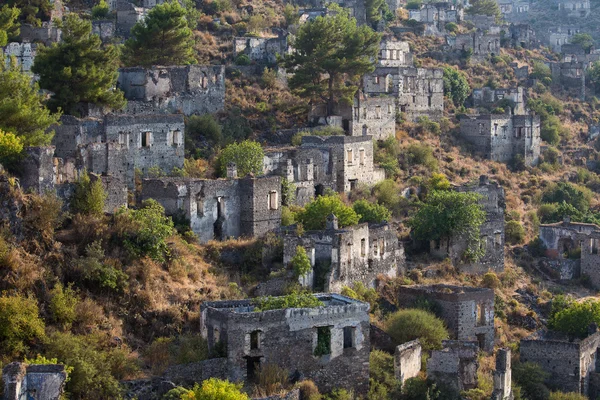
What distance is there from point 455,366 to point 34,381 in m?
12.3

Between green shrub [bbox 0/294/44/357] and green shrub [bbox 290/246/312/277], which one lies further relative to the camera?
green shrub [bbox 290/246/312/277]

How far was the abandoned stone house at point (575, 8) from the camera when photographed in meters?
105

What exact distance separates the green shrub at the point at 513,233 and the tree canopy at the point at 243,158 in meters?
11.2

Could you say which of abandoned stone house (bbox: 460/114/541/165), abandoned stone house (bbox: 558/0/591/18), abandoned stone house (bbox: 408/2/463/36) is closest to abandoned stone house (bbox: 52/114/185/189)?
abandoned stone house (bbox: 460/114/541/165)

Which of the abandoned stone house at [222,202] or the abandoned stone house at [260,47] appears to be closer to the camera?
the abandoned stone house at [222,202]

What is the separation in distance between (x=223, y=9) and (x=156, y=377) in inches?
1513

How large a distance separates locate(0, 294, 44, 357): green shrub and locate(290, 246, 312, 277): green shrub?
893 centimetres

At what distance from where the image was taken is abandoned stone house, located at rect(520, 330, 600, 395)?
39.8 meters

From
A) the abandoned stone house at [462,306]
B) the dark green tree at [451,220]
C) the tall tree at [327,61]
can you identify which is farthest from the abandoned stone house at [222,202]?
the tall tree at [327,61]

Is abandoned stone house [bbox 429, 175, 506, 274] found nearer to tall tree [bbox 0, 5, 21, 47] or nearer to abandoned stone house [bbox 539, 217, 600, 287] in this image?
abandoned stone house [bbox 539, 217, 600, 287]

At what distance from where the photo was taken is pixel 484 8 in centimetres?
9025

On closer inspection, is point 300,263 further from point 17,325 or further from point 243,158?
point 17,325

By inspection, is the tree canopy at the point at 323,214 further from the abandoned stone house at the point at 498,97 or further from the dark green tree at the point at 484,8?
the dark green tree at the point at 484,8

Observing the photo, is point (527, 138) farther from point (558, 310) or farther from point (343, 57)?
point (558, 310)
